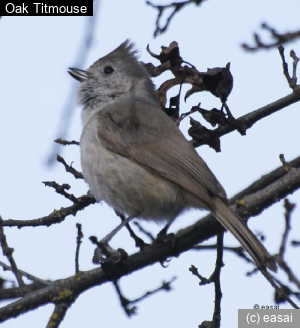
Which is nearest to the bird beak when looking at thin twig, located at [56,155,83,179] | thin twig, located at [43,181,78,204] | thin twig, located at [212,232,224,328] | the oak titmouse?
the oak titmouse

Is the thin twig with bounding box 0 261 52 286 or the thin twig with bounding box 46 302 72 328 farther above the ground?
the thin twig with bounding box 0 261 52 286

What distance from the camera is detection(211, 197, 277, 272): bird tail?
4.62m

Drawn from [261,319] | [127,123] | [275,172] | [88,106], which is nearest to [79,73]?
[88,106]

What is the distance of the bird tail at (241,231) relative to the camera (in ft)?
15.1

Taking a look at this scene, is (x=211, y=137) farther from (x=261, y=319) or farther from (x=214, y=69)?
(x=261, y=319)

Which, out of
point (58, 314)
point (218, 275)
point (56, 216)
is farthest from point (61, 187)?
point (218, 275)

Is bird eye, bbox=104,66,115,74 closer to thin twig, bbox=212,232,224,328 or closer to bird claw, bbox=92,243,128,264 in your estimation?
bird claw, bbox=92,243,128,264

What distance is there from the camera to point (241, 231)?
4730 millimetres

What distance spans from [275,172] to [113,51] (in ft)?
9.07

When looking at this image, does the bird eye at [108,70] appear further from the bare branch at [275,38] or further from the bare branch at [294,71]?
the bare branch at [275,38]

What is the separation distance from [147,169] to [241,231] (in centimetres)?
111

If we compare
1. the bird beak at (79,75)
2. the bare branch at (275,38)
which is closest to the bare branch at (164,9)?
the bare branch at (275,38)

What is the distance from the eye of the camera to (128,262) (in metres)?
4.74

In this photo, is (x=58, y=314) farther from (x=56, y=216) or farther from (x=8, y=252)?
(x=56, y=216)
